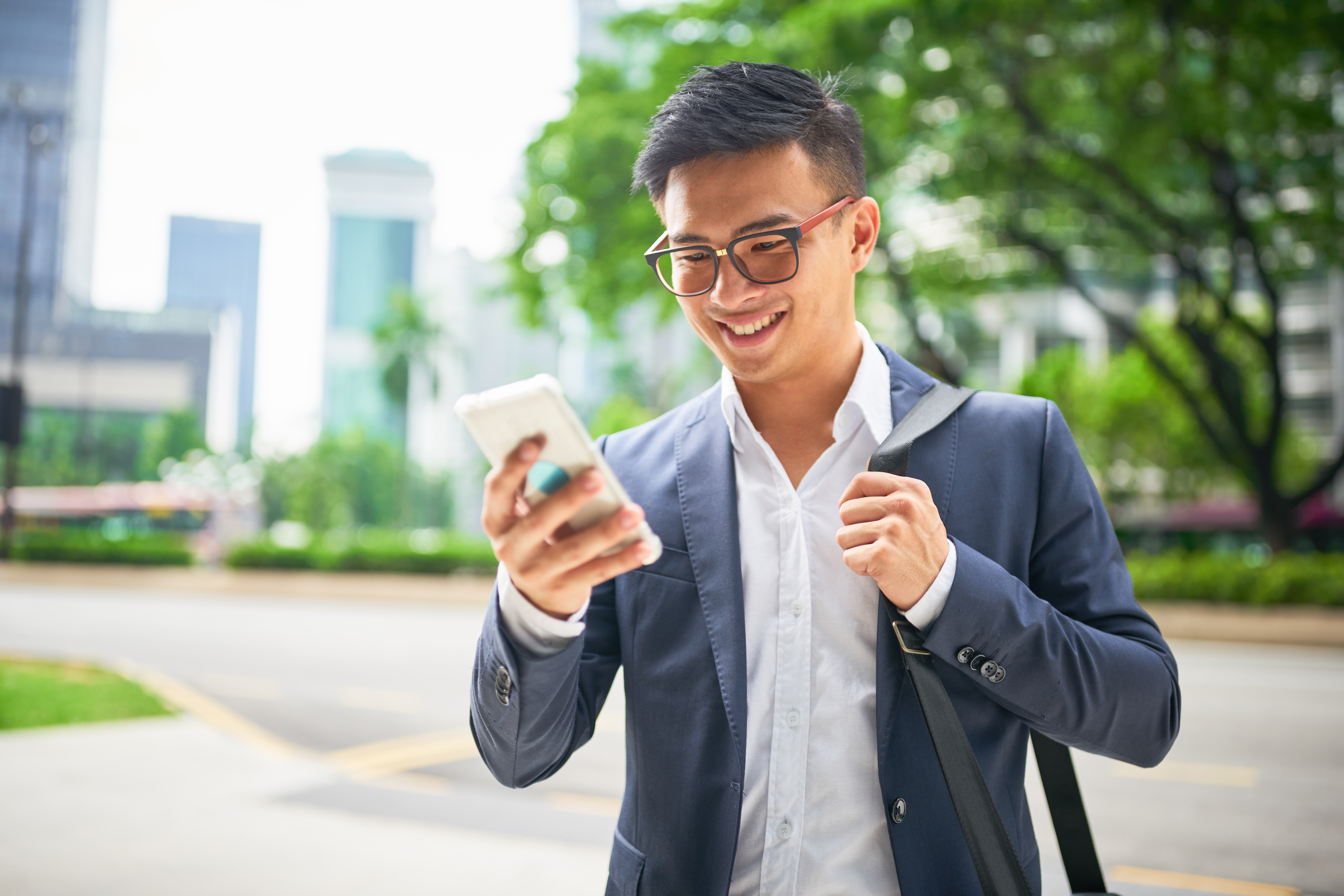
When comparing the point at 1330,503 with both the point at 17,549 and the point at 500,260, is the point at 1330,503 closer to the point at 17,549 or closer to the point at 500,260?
the point at 500,260

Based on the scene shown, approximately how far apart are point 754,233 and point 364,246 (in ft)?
378

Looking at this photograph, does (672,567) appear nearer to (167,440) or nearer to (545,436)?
(545,436)

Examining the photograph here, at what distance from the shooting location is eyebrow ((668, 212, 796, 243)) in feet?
4.80

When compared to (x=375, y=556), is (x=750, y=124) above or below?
above

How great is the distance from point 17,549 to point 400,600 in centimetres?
1505

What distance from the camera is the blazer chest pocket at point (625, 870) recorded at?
4.88 ft

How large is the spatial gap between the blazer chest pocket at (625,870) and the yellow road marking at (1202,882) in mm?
3799

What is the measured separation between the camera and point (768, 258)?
58.2 inches

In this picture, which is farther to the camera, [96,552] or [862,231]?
[96,552]

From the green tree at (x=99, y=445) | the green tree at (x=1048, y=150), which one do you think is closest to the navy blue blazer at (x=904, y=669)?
the green tree at (x=1048, y=150)

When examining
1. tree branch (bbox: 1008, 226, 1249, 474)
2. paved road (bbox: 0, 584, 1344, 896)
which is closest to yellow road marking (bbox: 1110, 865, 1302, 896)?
paved road (bbox: 0, 584, 1344, 896)

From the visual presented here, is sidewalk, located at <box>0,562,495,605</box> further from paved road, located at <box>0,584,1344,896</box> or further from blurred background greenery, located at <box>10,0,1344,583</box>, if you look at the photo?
paved road, located at <box>0,584,1344,896</box>

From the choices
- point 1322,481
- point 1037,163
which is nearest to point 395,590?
point 1037,163

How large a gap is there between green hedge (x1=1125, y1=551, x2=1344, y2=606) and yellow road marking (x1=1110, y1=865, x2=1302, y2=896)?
915 centimetres
